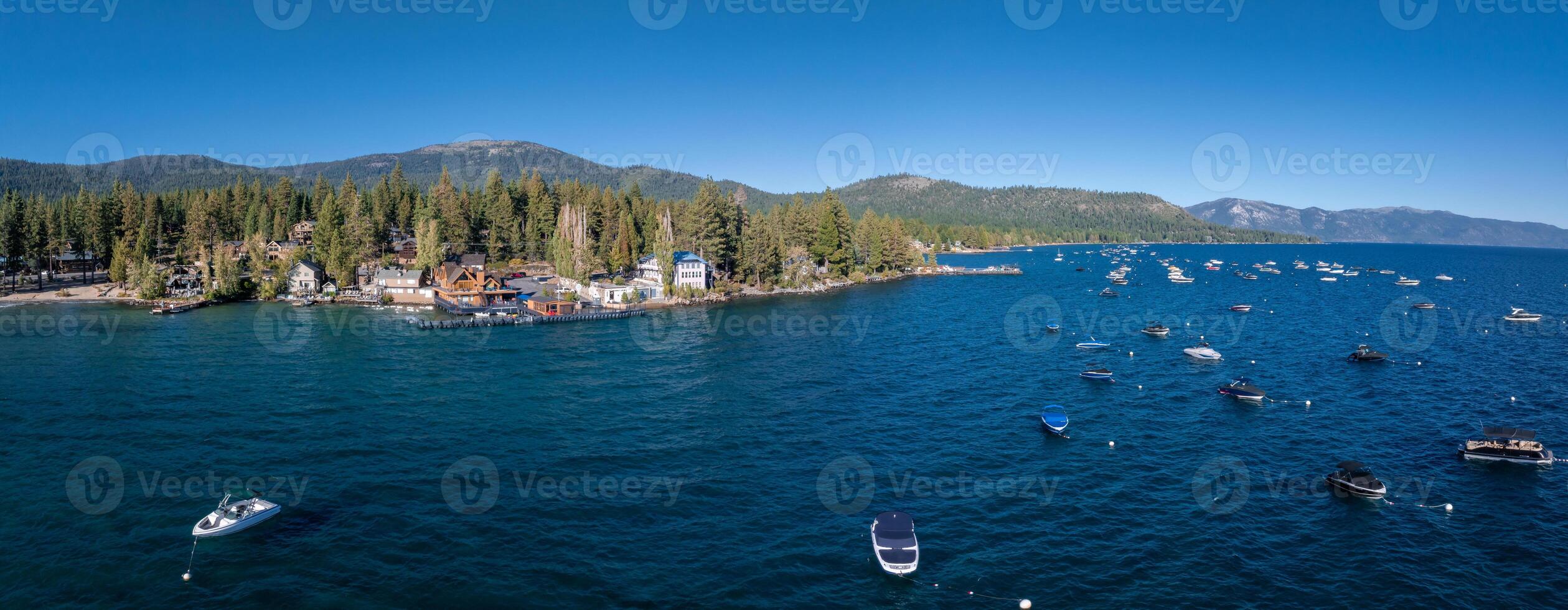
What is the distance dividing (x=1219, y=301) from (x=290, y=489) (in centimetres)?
11181

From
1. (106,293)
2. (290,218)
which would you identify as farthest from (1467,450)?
(290,218)

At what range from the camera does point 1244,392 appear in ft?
150

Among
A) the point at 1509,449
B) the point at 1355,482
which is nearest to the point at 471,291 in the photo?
the point at 1355,482

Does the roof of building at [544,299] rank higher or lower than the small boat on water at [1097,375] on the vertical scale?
higher

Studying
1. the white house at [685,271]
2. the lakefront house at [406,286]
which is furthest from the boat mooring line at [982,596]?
the lakefront house at [406,286]

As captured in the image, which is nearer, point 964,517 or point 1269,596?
point 1269,596

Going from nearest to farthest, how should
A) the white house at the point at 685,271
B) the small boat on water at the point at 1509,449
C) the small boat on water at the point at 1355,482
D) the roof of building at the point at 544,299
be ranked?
the small boat on water at the point at 1355,482, the small boat on water at the point at 1509,449, the roof of building at the point at 544,299, the white house at the point at 685,271

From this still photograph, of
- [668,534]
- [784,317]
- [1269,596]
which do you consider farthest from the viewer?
[784,317]

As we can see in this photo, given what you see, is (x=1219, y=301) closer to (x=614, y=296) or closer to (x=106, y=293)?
(x=614, y=296)

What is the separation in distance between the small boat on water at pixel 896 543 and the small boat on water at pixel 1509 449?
29834 mm

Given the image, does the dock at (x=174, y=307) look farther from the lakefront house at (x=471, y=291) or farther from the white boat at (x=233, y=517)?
the white boat at (x=233, y=517)

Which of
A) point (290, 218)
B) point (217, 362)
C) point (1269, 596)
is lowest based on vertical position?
point (1269, 596)

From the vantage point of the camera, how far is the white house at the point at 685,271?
10162 cm

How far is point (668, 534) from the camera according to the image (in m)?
27.2
